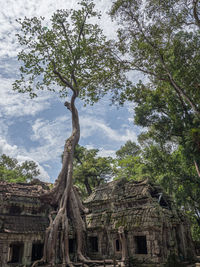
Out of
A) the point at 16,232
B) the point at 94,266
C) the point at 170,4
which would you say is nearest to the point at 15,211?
the point at 16,232

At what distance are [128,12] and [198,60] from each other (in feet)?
20.2

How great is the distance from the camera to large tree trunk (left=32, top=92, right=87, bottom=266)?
1330cm

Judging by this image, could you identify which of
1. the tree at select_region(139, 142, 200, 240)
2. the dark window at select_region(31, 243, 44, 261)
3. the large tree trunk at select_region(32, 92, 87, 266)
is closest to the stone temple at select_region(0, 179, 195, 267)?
the dark window at select_region(31, 243, 44, 261)

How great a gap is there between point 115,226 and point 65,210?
12.2 ft

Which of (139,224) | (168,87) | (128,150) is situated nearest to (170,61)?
(168,87)

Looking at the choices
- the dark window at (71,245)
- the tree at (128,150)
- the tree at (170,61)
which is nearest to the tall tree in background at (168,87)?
the tree at (170,61)

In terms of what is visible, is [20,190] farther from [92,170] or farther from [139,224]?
[92,170]

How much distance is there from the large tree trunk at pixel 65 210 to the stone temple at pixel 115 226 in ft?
2.35

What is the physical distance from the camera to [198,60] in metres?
15.2

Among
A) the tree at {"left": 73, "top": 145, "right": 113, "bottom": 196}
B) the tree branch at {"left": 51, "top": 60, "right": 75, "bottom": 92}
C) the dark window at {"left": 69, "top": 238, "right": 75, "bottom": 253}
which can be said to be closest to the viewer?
the dark window at {"left": 69, "top": 238, "right": 75, "bottom": 253}

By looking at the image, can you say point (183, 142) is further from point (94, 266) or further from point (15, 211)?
point (15, 211)

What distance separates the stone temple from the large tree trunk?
0.72 metres

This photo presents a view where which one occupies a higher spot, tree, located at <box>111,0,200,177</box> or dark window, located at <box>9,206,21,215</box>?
tree, located at <box>111,0,200,177</box>

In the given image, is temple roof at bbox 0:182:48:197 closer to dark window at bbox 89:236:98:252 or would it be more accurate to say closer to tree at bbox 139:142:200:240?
dark window at bbox 89:236:98:252
